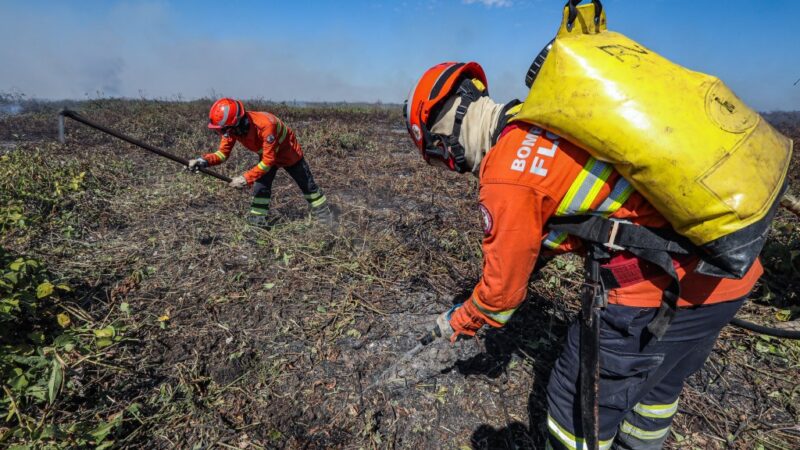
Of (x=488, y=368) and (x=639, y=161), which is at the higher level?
(x=639, y=161)

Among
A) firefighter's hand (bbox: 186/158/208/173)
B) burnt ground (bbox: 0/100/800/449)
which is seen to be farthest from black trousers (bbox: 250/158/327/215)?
firefighter's hand (bbox: 186/158/208/173)

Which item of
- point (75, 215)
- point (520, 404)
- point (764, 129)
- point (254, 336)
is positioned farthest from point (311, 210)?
point (764, 129)

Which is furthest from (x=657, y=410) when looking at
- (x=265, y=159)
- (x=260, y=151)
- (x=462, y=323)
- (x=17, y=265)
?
(x=260, y=151)

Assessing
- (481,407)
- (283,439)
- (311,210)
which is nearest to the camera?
(283,439)

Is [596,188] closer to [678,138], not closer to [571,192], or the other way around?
[571,192]

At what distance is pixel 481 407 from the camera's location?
2.77m

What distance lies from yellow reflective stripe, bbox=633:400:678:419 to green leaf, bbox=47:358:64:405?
3457mm

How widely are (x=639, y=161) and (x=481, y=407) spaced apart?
2212 mm

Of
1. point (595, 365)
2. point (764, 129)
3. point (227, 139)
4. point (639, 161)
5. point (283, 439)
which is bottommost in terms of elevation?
point (283, 439)

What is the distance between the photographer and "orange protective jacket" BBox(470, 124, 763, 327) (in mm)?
1441

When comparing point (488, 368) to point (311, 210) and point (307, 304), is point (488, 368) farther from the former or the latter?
point (311, 210)

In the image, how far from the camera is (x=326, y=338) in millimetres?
3361

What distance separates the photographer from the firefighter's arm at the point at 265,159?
5.36 metres

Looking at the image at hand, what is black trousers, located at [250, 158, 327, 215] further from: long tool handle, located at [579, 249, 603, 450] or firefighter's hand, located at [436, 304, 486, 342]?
long tool handle, located at [579, 249, 603, 450]
